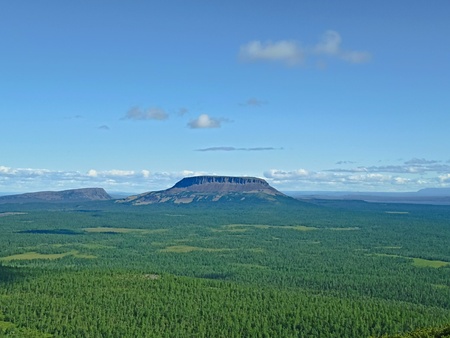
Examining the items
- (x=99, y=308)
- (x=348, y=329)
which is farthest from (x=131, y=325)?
(x=348, y=329)

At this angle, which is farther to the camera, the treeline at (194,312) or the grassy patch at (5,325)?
the treeline at (194,312)

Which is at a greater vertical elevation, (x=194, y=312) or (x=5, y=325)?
Result: (x=194, y=312)

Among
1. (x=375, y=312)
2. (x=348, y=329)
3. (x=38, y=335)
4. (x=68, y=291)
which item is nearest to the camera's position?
(x=38, y=335)

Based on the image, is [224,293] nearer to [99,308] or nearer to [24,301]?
[99,308]

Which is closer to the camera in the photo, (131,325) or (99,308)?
(131,325)

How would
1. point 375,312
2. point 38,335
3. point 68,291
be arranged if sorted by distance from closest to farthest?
point 38,335 → point 375,312 → point 68,291

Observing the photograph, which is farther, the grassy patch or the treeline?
the treeline

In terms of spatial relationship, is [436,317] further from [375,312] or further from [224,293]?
[224,293]

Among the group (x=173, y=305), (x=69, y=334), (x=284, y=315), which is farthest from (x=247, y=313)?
(x=69, y=334)

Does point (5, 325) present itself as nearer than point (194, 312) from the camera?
Yes
